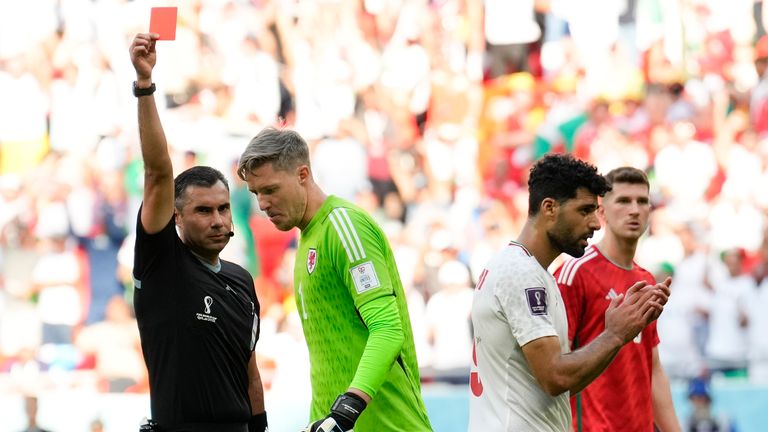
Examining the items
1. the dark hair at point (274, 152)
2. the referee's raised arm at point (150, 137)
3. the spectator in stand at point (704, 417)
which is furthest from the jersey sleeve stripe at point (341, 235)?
the spectator in stand at point (704, 417)

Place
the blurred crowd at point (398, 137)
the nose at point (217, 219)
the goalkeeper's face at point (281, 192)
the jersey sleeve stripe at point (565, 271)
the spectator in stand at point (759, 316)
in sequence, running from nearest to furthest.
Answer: the goalkeeper's face at point (281, 192)
the nose at point (217, 219)
the jersey sleeve stripe at point (565, 271)
the spectator in stand at point (759, 316)
the blurred crowd at point (398, 137)

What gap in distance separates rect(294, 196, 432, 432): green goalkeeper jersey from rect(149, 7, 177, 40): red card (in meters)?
1.01

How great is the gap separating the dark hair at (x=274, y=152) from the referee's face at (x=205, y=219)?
0.18 meters

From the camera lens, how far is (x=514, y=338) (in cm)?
491

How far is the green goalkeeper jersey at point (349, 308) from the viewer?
521 centimetres

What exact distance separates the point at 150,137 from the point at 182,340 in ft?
2.92

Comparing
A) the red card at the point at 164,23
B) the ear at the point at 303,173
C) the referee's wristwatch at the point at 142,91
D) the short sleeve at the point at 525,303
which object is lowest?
the short sleeve at the point at 525,303

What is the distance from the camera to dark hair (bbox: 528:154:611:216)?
5.06 meters

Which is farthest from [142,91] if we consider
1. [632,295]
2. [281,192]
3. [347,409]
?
[632,295]

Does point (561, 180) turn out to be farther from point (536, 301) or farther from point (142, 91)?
point (142, 91)

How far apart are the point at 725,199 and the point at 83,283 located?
7.40 metres

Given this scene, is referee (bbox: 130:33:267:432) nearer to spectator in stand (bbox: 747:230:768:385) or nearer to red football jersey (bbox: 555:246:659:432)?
red football jersey (bbox: 555:246:659:432)

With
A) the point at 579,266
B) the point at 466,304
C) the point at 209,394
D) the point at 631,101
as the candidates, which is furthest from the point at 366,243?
the point at 631,101

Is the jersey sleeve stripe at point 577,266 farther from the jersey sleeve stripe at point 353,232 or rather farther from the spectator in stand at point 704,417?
the spectator in stand at point 704,417
